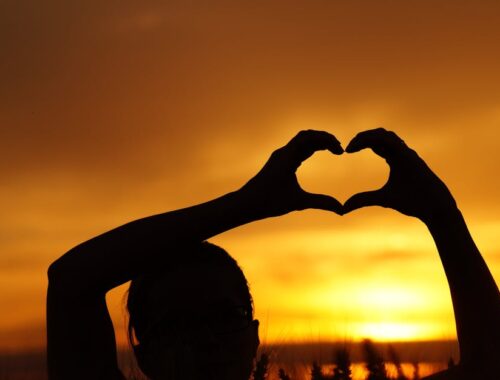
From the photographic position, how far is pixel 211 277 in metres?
2.54

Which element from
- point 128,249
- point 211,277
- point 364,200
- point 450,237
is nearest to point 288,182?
point 364,200

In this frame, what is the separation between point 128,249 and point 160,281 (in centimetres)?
30

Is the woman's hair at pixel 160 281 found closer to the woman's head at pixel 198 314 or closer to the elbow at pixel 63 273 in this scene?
the woman's head at pixel 198 314

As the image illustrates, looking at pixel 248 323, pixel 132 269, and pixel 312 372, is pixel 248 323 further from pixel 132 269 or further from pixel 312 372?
pixel 132 269

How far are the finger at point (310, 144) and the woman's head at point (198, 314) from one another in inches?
20.2

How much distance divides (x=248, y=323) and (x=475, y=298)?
0.82m

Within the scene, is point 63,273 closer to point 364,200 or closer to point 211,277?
point 211,277

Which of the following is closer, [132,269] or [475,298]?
[132,269]

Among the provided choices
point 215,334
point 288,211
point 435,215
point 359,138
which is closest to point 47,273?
point 215,334

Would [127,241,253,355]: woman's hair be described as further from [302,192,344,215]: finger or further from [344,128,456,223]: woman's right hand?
[344,128,456,223]: woman's right hand

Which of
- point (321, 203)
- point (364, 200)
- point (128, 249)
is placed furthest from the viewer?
point (364, 200)

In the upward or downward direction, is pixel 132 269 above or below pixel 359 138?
below

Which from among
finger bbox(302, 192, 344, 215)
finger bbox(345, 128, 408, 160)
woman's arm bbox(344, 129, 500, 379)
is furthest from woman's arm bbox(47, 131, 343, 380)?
woman's arm bbox(344, 129, 500, 379)

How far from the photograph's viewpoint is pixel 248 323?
2.57 meters
